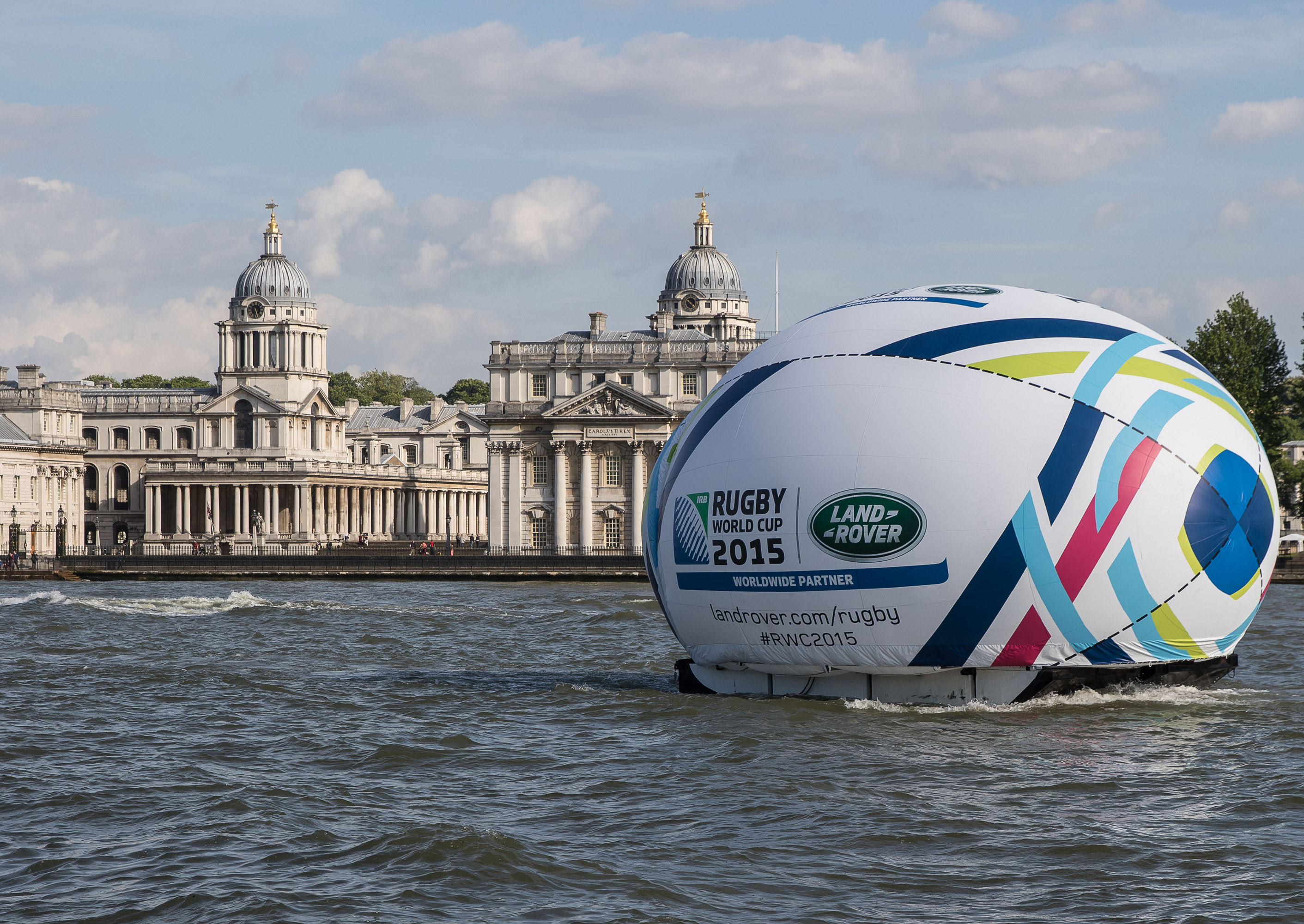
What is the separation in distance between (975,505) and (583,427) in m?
84.5

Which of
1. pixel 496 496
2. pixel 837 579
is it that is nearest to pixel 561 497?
pixel 496 496

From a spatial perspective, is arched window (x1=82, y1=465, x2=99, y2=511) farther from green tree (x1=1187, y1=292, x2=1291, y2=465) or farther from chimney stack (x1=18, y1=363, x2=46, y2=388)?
green tree (x1=1187, y1=292, x2=1291, y2=465)

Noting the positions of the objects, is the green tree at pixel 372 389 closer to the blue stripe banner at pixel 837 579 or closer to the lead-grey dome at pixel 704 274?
the lead-grey dome at pixel 704 274

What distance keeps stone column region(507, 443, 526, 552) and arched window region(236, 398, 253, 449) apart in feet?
124

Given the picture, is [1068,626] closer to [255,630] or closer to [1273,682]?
[1273,682]

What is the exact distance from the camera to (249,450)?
134m

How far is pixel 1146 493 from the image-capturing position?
736 inches

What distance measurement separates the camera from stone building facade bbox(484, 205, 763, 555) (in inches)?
4003

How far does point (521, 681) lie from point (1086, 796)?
13049 mm

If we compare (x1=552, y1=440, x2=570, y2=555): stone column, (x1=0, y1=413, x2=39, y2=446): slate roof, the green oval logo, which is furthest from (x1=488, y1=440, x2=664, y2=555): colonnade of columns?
the green oval logo

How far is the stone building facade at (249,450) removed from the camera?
130 metres

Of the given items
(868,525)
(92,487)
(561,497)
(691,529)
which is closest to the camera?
(868,525)

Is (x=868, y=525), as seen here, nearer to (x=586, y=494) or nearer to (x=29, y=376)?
(x=586, y=494)

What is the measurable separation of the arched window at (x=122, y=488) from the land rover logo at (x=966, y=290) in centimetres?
12495
